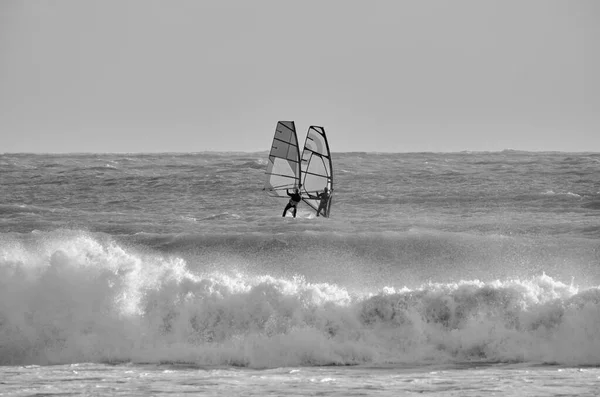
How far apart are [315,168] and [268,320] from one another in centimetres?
829

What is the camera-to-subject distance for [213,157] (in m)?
33.0

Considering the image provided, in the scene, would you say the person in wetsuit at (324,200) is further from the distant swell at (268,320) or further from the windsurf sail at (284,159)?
the distant swell at (268,320)

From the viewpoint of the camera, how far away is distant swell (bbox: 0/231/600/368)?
12.1 meters

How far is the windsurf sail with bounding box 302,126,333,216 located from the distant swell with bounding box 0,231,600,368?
23.4 ft

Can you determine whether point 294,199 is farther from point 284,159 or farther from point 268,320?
point 268,320

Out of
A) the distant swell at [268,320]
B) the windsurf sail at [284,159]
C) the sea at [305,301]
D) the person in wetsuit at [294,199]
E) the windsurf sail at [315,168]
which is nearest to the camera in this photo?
the sea at [305,301]

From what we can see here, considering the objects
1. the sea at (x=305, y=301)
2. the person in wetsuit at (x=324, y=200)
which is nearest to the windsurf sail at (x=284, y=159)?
the person in wetsuit at (x=324, y=200)

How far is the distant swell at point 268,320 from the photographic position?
1211cm

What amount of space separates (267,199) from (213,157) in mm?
10054

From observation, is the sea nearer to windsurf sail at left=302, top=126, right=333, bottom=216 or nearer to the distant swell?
the distant swell

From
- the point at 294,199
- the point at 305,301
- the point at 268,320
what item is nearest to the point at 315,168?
the point at 294,199

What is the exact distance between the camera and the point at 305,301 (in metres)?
12.9

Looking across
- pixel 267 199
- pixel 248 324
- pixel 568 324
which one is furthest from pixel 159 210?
pixel 568 324

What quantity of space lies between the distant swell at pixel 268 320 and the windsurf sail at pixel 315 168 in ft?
23.4
